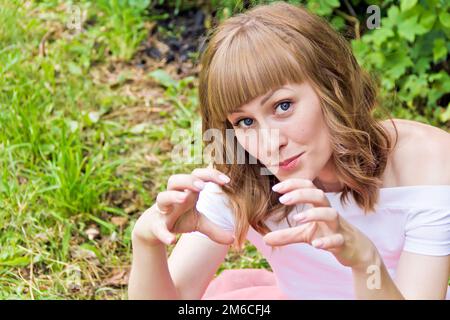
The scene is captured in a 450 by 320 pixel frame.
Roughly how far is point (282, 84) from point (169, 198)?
12.3 inches

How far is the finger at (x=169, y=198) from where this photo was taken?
52.4 inches

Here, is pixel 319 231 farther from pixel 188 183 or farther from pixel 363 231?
pixel 363 231

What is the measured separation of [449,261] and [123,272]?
1098mm

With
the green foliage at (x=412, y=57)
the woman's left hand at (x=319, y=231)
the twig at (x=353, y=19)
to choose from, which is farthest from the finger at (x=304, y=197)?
the twig at (x=353, y=19)

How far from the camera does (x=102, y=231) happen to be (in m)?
2.54

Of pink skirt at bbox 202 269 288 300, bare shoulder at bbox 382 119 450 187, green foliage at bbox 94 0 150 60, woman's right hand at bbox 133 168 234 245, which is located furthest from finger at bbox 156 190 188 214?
green foliage at bbox 94 0 150 60

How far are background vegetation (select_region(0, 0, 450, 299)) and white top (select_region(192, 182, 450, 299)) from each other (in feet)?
1.58

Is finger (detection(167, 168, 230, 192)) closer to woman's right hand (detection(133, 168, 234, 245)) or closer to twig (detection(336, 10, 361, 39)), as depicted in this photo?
woman's right hand (detection(133, 168, 234, 245))

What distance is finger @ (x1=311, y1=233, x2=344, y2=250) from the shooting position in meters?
1.24

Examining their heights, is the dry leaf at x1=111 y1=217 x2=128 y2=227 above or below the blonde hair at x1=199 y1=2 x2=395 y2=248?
below

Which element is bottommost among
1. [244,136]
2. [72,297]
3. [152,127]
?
[72,297]

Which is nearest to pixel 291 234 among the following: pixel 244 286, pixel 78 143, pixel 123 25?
pixel 244 286
